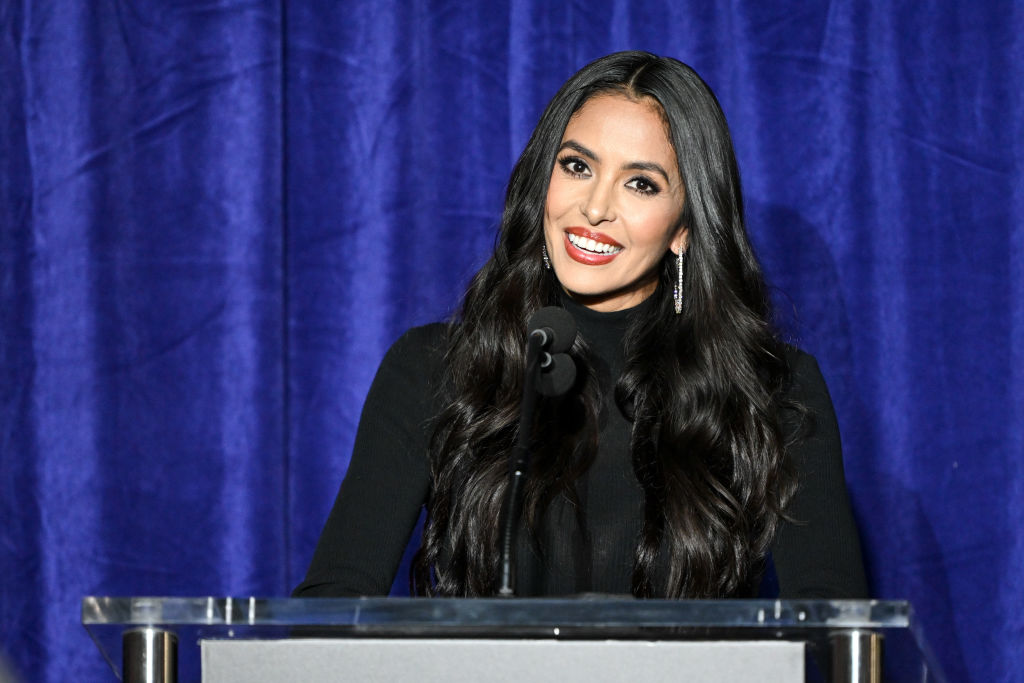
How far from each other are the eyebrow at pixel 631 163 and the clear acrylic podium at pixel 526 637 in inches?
46.5

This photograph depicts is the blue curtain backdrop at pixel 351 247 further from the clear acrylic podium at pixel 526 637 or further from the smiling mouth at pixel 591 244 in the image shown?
the clear acrylic podium at pixel 526 637

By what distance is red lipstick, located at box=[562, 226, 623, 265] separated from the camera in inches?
75.7

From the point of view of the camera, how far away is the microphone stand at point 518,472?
1.14m

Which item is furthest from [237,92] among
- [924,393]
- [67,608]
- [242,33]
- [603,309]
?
[924,393]

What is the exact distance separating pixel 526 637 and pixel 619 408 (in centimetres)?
115

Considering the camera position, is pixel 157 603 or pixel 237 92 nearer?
pixel 157 603

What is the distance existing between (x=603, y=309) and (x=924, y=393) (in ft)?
2.68

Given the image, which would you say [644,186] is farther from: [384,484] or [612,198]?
[384,484]

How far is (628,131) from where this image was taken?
6.40ft

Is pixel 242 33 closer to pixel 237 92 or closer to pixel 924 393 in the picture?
pixel 237 92

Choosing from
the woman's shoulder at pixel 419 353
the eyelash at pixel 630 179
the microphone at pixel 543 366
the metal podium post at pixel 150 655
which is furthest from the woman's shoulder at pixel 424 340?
the metal podium post at pixel 150 655

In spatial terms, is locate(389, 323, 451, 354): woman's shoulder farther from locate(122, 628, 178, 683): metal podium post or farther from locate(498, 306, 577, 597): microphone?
locate(122, 628, 178, 683): metal podium post

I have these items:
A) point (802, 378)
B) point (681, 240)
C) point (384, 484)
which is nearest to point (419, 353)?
point (384, 484)

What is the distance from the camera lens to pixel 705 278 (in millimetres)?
2018
